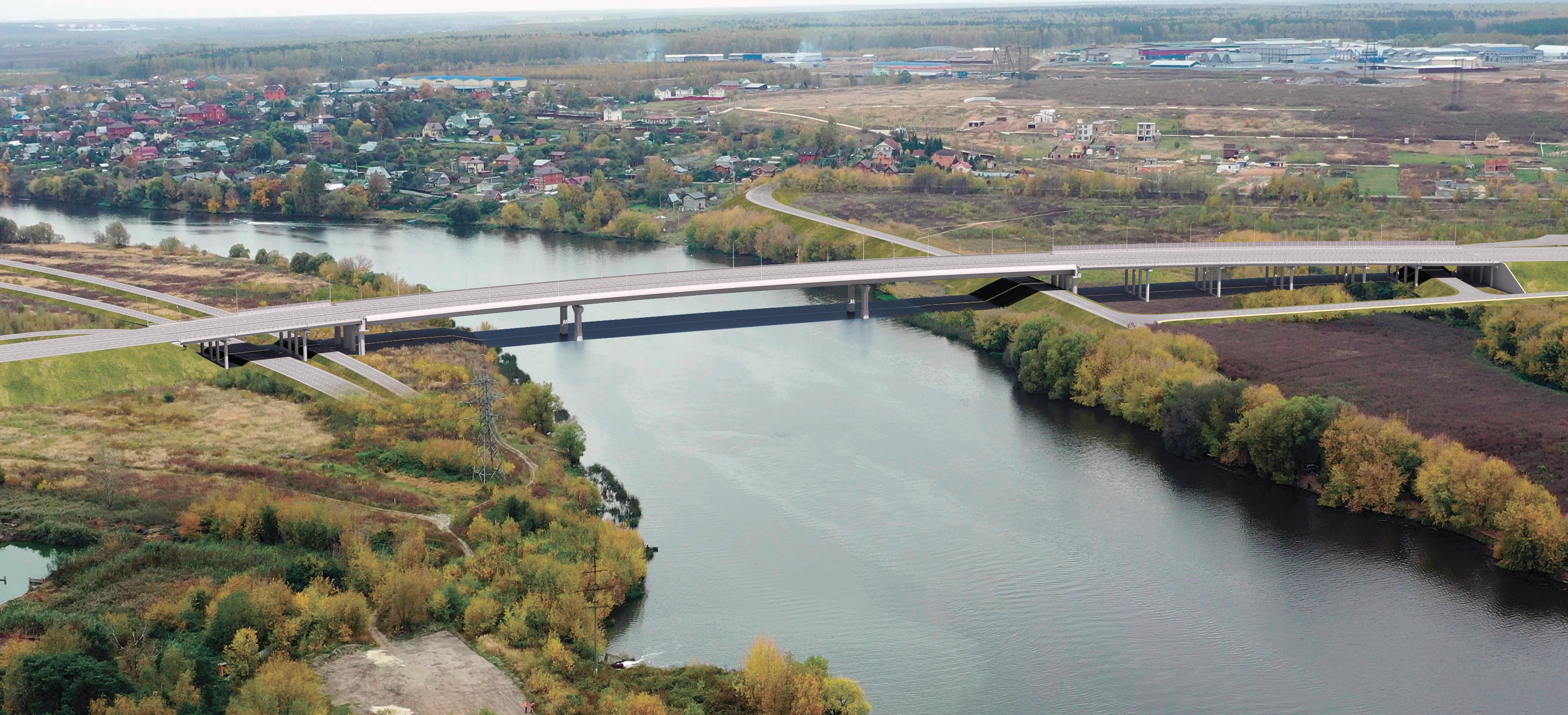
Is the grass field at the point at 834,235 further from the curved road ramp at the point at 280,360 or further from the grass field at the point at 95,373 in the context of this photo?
the grass field at the point at 95,373

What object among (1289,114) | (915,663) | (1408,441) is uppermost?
(1289,114)

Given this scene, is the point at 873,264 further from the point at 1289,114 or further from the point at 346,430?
the point at 1289,114

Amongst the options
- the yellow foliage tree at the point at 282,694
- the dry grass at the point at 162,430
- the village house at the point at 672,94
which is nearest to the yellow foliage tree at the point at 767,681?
the yellow foliage tree at the point at 282,694

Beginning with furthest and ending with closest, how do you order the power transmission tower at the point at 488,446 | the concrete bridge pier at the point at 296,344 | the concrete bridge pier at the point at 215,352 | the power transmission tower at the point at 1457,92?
the power transmission tower at the point at 1457,92
the concrete bridge pier at the point at 296,344
the concrete bridge pier at the point at 215,352
the power transmission tower at the point at 488,446

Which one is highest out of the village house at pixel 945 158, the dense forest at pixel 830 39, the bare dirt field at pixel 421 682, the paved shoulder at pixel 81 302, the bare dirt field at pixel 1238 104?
the dense forest at pixel 830 39

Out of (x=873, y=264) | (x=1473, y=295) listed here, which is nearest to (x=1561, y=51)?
(x=1473, y=295)

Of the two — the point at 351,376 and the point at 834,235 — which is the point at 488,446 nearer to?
the point at 351,376

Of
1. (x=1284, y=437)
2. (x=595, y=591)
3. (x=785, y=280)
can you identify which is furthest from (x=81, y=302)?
(x=1284, y=437)
